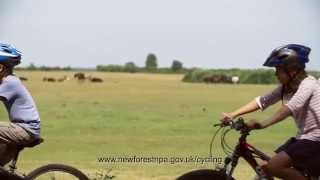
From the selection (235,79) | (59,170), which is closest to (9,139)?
(59,170)

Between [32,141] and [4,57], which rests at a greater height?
[4,57]

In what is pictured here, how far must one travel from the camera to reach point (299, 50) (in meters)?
5.52

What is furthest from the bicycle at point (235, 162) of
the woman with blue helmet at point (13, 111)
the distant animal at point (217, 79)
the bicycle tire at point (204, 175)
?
the distant animal at point (217, 79)

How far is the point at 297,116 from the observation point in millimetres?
5461

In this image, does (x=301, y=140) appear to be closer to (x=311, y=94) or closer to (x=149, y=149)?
(x=311, y=94)

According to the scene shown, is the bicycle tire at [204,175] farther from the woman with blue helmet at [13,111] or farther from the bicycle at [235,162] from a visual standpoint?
the woman with blue helmet at [13,111]

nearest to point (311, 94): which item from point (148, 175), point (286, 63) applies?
point (286, 63)

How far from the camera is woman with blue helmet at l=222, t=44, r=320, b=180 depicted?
17.5 feet

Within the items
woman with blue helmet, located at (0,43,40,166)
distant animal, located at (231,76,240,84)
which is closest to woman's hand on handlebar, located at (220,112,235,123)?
woman with blue helmet, located at (0,43,40,166)

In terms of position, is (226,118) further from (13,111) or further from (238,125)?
(13,111)

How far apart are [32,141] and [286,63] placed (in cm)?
190

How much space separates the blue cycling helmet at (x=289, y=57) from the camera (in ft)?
17.9

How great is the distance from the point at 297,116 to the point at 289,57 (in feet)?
1.32

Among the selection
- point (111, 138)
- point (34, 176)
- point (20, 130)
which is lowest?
point (111, 138)
